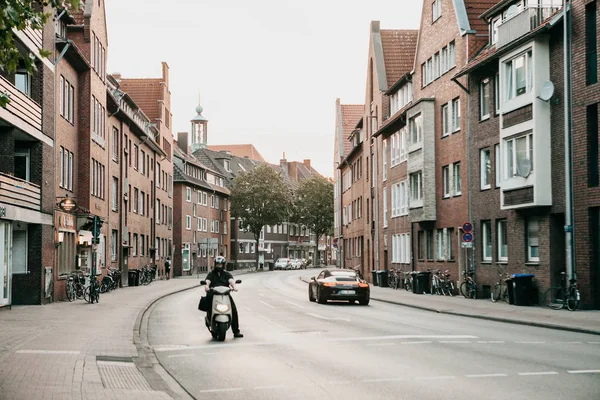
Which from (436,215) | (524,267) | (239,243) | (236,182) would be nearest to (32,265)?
(524,267)

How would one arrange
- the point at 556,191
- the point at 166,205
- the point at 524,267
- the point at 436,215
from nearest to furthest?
the point at 556,191, the point at 524,267, the point at 436,215, the point at 166,205

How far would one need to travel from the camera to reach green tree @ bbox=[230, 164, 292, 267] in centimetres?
10025

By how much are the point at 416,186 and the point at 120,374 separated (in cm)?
3157

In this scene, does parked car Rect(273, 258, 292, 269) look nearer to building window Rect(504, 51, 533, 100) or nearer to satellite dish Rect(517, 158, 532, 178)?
building window Rect(504, 51, 533, 100)

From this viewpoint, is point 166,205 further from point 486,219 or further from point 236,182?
point 486,219

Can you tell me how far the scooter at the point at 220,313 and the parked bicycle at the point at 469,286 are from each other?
17778 mm

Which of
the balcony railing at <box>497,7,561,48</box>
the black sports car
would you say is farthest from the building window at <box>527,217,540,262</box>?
the balcony railing at <box>497,7,561,48</box>

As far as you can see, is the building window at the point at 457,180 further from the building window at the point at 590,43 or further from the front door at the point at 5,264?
the front door at the point at 5,264

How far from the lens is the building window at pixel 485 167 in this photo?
32.0 metres

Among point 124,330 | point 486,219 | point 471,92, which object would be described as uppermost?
point 471,92

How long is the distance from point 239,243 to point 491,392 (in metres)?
101

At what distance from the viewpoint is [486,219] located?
32188 millimetres

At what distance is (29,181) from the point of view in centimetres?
2759

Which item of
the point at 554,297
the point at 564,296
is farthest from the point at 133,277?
the point at 564,296
